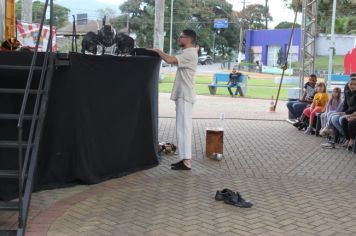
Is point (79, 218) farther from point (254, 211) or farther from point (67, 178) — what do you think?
point (254, 211)

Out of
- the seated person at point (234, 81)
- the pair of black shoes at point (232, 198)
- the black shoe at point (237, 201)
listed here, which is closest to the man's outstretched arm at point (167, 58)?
the pair of black shoes at point (232, 198)

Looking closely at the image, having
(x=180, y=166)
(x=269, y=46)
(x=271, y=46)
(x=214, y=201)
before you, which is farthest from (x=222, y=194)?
(x=269, y=46)

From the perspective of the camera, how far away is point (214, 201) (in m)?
6.07

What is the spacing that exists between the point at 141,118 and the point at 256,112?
34.6 feet

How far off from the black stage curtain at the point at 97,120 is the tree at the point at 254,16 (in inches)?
3511

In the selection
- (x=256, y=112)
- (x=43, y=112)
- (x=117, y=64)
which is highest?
(x=117, y=64)

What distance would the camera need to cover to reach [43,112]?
216 inches

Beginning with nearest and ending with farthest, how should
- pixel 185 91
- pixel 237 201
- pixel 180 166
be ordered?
pixel 237 201
pixel 185 91
pixel 180 166

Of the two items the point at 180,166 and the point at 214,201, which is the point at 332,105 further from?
the point at 214,201

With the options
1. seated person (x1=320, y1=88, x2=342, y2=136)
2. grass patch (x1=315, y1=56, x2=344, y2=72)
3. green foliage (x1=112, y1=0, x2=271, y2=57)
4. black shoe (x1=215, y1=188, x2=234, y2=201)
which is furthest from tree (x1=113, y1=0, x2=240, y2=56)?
black shoe (x1=215, y1=188, x2=234, y2=201)

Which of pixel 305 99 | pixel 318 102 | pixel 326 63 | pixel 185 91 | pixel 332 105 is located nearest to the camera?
pixel 185 91

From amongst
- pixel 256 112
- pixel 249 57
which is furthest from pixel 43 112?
pixel 249 57

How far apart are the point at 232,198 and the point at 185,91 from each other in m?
2.20

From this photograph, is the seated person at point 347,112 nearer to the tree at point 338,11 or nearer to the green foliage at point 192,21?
the tree at point 338,11
